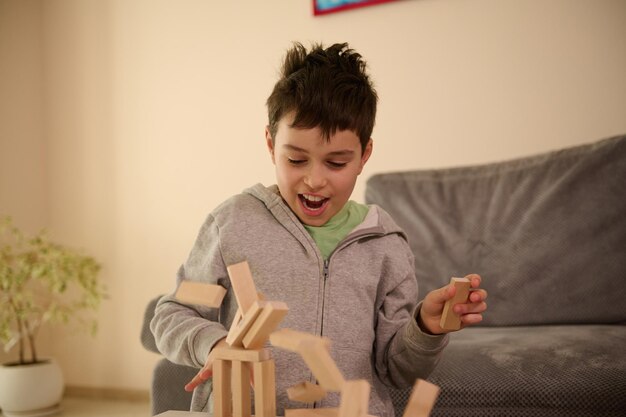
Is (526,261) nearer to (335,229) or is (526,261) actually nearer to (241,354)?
(335,229)

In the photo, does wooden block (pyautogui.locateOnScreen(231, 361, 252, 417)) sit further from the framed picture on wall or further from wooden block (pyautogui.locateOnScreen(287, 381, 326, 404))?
the framed picture on wall

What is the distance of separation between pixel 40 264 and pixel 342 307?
1.78 metres

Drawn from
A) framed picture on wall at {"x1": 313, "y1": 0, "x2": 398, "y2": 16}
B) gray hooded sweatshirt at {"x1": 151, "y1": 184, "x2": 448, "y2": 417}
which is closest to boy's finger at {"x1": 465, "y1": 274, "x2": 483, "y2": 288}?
gray hooded sweatshirt at {"x1": 151, "y1": 184, "x2": 448, "y2": 417}

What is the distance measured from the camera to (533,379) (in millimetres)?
1120

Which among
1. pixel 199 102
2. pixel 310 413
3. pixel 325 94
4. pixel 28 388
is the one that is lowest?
pixel 28 388

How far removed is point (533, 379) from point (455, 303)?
412 mm

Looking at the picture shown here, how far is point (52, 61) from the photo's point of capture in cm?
296

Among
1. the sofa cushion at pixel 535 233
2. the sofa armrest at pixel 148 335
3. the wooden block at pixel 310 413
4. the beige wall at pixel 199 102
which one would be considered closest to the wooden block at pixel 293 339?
the wooden block at pixel 310 413

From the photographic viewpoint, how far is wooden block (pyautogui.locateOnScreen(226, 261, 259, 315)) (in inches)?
26.9

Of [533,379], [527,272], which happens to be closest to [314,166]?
[533,379]

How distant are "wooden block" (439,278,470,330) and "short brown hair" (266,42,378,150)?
0.31 m

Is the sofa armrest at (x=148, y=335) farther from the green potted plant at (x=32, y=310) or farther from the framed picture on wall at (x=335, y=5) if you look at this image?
the framed picture on wall at (x=335, y=5)

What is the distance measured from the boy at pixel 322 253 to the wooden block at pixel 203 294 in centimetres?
13

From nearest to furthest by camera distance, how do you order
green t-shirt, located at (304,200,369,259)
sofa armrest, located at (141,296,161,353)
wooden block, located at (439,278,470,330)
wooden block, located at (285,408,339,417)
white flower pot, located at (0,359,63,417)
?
wooden block, located at (285,408,339,417), wooden block, located at (439,278,470,330), green t-shirt, located at (304,200,369,259), sofa armrest, located at (141,296,161,353), white flower pot, located at (0,359,63,417)
